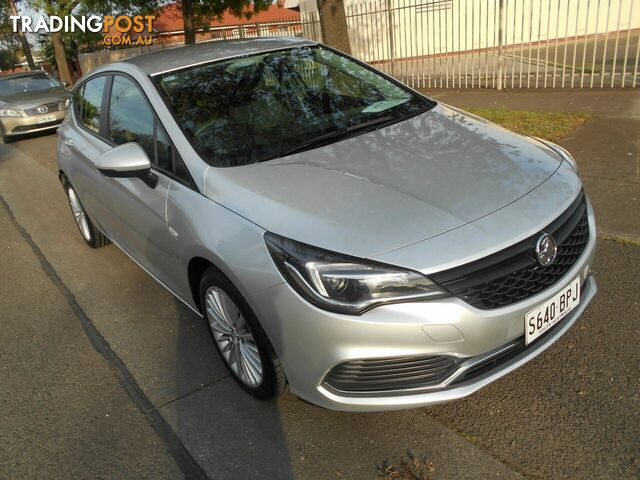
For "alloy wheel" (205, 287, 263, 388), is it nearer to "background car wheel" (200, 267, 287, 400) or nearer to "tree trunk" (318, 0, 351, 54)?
"background car wheel" (200, 267, 287, 400)

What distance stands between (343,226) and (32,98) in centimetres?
1260

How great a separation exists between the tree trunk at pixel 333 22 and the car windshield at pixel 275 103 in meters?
5.75

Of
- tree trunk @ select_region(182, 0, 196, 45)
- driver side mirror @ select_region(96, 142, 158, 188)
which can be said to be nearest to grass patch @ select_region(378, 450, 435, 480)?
driver side mirror @ select_region(96, 142, 158, 188)

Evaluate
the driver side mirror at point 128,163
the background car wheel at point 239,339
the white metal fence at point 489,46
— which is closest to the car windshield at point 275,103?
the driver side mirror at point 128,163

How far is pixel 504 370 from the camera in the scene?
2.31 metres

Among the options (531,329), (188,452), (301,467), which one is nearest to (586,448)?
(531,329)

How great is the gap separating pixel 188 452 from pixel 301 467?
0.56 m

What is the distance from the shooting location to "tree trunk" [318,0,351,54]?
30.0ft

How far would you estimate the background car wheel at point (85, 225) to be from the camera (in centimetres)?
507

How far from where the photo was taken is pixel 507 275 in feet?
7.23

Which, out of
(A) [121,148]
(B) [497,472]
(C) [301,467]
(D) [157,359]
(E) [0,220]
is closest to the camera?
(B) [497,472]

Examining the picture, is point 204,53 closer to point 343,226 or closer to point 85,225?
point 343,226

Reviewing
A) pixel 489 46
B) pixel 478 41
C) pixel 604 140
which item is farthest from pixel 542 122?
pixel 489 46

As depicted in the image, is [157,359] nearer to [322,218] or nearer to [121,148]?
[121,148]
